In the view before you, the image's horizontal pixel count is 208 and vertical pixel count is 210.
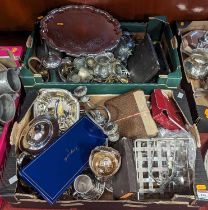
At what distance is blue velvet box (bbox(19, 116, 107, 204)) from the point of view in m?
1.23

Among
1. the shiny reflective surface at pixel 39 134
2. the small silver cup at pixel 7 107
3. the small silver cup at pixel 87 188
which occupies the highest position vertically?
the small silver cup at pixel 7 107

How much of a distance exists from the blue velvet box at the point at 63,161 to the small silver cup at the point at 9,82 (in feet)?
1.07

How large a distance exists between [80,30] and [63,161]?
0.71 metres

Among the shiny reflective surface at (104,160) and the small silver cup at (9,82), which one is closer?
the shiny reflective surface at (104,160)

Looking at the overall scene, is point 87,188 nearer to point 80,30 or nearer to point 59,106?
point 59,106

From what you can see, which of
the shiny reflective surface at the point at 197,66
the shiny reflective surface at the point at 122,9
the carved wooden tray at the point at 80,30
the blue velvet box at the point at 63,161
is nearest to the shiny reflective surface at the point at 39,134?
the blue velvet box at the point at 63,161

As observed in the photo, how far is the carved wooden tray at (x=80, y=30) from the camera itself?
5.22ft

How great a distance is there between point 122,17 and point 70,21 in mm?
313

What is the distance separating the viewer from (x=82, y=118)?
138cm

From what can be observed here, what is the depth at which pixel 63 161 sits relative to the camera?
1298 mm

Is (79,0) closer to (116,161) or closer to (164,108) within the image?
(164,108)

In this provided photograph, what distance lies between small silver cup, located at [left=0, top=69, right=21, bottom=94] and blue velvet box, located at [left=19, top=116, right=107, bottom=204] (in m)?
0.32

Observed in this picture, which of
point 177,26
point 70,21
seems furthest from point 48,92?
point 177,26

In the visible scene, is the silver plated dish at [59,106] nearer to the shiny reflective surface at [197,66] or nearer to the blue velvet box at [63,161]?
the blue velvet box at [63,161]
